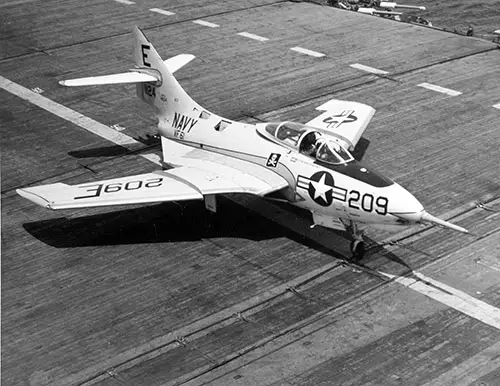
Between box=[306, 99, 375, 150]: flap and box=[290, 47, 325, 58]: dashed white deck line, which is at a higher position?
box=[306, 99, 375, 150]: flap

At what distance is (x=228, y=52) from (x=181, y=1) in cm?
1047

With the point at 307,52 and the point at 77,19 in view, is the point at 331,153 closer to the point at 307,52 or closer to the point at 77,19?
the point at 307,52

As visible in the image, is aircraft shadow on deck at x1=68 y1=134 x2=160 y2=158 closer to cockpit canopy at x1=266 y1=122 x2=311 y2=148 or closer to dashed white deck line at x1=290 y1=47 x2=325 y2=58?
cockpit canopy at x1=266 y1=122 x2=311 y2=148

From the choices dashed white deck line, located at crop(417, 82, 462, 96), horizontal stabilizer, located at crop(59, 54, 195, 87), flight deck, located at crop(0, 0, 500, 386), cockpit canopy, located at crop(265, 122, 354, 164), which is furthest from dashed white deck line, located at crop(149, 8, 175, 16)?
cockpit canopy, located at crop(265, 122, 354, 164)

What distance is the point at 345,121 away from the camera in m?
26.2

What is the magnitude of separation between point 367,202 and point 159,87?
9.39 meters

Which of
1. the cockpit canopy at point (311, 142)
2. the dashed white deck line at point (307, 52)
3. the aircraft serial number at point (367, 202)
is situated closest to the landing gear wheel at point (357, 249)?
the aircraft serial number at point (367, 202)

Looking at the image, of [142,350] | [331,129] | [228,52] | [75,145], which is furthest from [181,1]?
[142,350]

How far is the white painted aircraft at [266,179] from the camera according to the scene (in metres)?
19.8

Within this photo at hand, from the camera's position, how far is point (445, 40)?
37688 mm

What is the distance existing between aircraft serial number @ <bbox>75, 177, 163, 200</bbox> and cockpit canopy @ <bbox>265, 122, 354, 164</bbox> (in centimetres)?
348

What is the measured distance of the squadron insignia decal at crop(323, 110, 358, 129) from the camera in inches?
1026

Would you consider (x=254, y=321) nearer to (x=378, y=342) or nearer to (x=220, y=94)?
(x=378, y=342)

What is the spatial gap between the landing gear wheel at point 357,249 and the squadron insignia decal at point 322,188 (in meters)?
1.22
